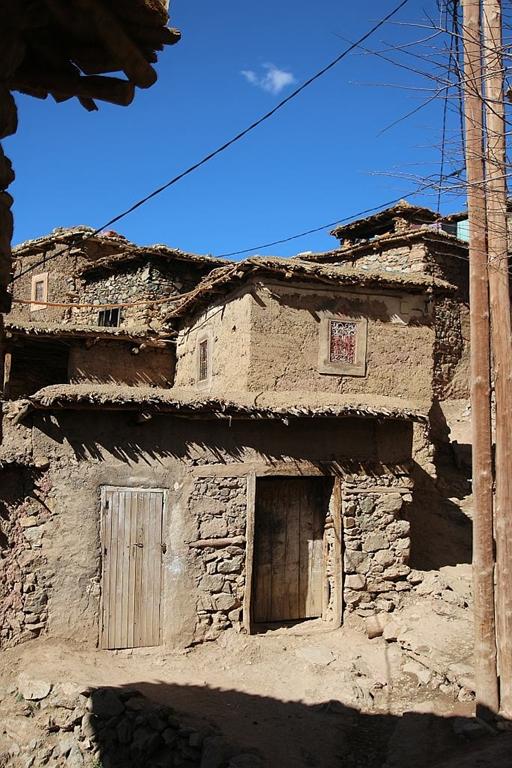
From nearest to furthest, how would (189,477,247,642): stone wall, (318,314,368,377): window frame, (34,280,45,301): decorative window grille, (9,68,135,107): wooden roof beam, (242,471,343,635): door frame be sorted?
(9,68,135,107): wooden roof beam → (189,477,247,642): stone wall → (242,471,343,635): door frame → (318,314,368,377): window frame → (34,280,45,301): decorative window grille

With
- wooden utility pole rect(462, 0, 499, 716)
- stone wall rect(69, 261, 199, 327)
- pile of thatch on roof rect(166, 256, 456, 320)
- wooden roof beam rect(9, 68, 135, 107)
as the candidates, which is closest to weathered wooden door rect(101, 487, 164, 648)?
pile of thatch on roof rect(166, 256, 456, 320)

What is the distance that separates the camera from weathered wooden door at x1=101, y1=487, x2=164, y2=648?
28.3ft

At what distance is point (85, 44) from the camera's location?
330cm

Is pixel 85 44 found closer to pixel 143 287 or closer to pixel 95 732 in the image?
pixel 95 732

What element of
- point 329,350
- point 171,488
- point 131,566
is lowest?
point 131,566

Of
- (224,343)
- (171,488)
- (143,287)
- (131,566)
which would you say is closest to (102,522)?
(131,566)

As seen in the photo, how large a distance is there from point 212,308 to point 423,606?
21.2ft

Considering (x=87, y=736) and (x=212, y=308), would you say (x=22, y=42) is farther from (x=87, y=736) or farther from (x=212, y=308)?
(x=212, y=308)

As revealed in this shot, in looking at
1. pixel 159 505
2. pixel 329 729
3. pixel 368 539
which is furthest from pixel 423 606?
A: pixel 159 505

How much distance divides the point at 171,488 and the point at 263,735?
10.8ft

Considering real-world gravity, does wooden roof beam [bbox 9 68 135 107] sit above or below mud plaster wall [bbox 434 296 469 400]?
below

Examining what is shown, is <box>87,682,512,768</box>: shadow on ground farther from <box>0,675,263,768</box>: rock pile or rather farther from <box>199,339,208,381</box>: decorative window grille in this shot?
<box>199,339,208,381</box>: decorative window grille

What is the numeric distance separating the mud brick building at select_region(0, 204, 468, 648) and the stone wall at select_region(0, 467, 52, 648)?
0.7 inches

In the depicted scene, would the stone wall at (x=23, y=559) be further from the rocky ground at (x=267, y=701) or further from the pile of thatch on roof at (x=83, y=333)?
the pile of thatch on roof at (x=83, y=333)
